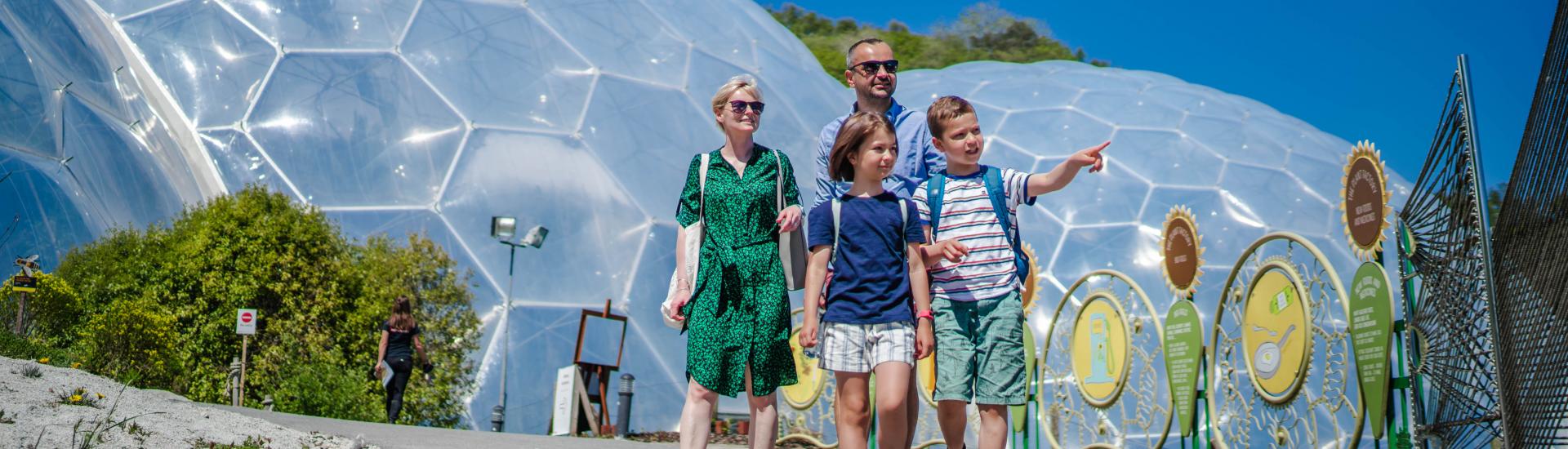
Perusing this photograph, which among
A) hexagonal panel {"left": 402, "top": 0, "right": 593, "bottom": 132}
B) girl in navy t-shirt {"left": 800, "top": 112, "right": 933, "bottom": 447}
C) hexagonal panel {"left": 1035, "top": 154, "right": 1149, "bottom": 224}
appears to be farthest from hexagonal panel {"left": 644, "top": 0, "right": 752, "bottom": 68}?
girl in navy t-shirt {"left": 800, "top": 112, "right": 933, "bottom": 447}

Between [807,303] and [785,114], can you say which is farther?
[785,114]

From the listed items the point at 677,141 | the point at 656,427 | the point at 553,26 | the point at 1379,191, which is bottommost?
the point at 656,427

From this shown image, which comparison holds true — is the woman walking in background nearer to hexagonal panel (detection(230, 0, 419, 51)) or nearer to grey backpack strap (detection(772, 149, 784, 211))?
hexagonal panel (detection(230, 0, 419, 51))

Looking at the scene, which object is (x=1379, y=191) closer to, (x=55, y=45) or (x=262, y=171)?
(x=262, y=171)

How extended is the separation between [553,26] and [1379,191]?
13.2 metres

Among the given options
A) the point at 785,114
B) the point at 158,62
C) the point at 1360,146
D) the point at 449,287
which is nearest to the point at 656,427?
the point at 449,287

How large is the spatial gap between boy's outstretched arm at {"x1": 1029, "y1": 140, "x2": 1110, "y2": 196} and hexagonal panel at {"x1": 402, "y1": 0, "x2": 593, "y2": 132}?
1204cm

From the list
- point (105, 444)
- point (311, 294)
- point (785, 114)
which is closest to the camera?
point (105, 444)

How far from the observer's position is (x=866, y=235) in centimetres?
401

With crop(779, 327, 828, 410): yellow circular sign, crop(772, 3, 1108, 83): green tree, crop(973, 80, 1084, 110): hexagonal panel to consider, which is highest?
crop(772, 3, 1108, 83): green tree

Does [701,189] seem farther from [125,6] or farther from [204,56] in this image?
[125,6]

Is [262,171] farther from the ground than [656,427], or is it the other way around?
[262,171]

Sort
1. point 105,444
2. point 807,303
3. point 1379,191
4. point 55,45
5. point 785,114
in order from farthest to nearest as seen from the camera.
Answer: point 785,114, point 55,45, point 1379,191, point 105,444, point 807,303

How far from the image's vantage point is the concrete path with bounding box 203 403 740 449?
6.09 m
